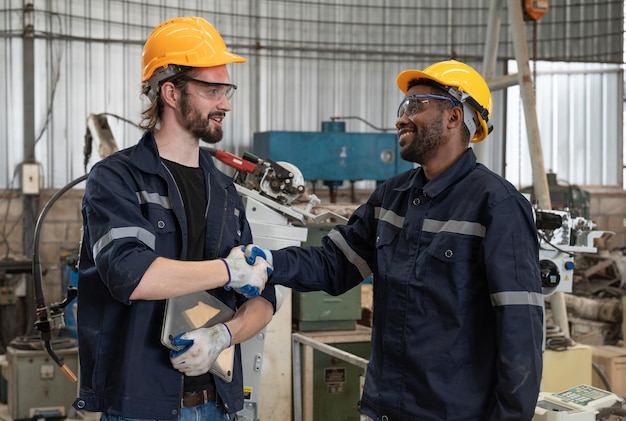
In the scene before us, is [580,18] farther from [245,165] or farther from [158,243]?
[158,243]

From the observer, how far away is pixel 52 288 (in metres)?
6.69

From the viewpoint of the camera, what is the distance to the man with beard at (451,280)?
5.45 ft

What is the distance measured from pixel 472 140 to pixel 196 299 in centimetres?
88

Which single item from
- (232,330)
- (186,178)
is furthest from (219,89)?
(232,330)

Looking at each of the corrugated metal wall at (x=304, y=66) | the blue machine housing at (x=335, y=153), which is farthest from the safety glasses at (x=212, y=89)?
the corrugated metal wall at (x=304, y=66)

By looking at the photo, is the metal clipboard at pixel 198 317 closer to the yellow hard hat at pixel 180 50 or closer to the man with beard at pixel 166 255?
the man with beard at pixel 166 255

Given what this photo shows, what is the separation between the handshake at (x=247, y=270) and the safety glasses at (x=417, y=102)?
0.56 meters

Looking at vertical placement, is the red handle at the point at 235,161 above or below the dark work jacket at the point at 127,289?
above

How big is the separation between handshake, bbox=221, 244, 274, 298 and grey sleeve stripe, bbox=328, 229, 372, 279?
1.02ft

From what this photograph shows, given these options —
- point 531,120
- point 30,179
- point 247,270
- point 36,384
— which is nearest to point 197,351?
point 247,270

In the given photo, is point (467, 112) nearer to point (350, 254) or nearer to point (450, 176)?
point (450, 176)

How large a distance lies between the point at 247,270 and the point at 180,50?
1.97 feet

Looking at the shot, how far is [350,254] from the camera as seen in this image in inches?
83.0

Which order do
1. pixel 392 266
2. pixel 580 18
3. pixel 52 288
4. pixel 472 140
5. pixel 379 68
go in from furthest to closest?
pixel 580 18 < pixel 379 68 < pixel 52 288 < pixel 472 140 < pixel 392 266
